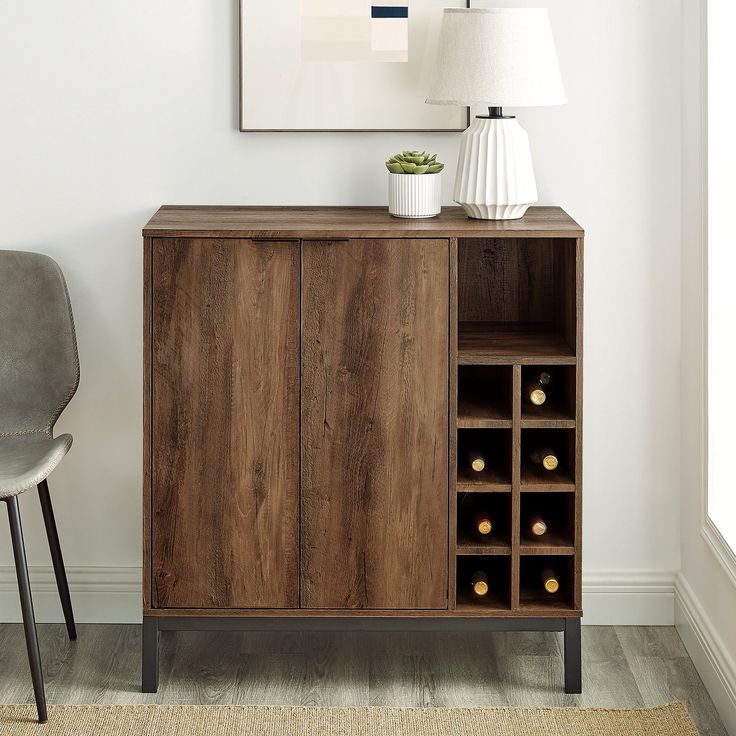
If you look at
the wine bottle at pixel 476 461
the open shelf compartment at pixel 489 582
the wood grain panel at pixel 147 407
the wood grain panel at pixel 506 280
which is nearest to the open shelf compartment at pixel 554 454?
the wine bottle at pixel 476 461

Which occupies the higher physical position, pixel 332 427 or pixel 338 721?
pixel 332 427

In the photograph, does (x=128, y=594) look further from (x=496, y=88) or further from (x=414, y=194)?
(x=496, y=88)

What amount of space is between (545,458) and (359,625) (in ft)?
1.98

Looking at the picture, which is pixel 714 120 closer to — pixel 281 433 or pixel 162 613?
pixel 281 433

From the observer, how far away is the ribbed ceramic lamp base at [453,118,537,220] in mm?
2492

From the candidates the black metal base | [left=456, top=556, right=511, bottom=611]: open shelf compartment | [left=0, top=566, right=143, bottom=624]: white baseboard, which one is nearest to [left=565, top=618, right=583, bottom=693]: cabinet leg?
the black metal base

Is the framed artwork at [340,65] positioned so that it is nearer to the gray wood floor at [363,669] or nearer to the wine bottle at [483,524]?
the wine bottle at [483,524]

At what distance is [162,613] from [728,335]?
1.52m

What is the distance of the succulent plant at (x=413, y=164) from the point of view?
2551 mm

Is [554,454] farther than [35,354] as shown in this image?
No

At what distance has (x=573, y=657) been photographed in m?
2.56

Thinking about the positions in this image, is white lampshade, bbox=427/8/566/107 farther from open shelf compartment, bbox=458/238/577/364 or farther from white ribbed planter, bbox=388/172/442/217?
open shelf compartment, bbox=458/238/577/364

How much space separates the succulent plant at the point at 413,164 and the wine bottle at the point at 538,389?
0.56m

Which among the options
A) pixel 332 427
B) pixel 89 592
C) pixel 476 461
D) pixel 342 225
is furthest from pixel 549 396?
pixel 89 592
